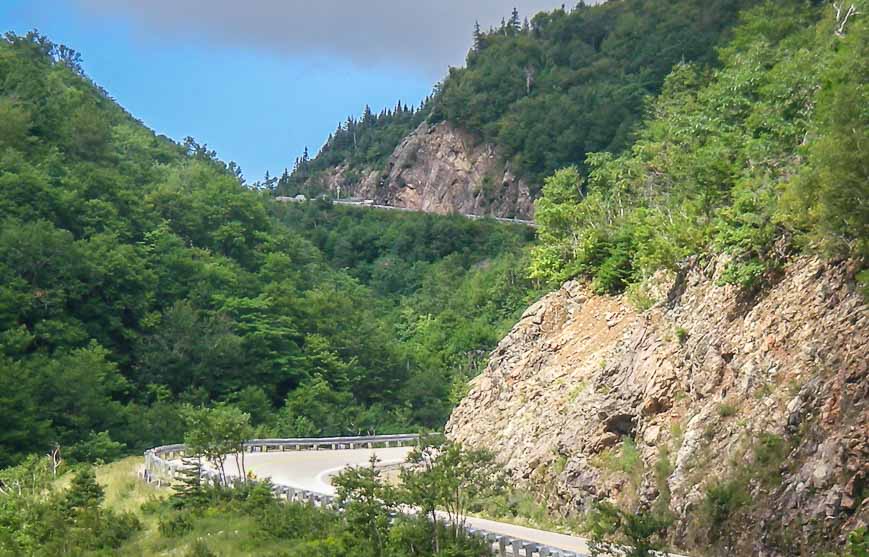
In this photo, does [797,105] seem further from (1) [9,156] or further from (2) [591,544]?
(1) [9,156]

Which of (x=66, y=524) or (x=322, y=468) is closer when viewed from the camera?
(x=66, y=524)

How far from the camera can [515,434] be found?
30.0 meters

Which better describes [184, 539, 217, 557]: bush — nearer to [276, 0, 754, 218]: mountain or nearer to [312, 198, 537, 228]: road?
[276, 0, 754, 218]: mountain

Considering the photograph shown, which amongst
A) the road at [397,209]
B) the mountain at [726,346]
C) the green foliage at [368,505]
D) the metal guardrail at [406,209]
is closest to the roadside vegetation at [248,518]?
the green foliage at [368,505]

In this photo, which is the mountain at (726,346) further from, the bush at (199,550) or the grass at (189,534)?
the bush at (199,550)

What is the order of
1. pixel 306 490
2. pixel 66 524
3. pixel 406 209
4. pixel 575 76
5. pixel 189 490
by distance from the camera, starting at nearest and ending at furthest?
pixel 66 524 < pixel 306 490 < pixel 189 490 < pixel 575 76 < pixel 406 209

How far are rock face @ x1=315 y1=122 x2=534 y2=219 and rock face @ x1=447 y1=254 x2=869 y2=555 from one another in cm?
7548

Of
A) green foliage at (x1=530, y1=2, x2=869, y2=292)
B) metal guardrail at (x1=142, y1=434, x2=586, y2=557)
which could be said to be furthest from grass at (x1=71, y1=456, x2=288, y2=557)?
green foliage at (x1=530, y1=2, x2=869, y2=292)

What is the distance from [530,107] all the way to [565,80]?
275 inches

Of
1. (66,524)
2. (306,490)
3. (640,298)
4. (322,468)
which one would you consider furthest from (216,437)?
(640,298)

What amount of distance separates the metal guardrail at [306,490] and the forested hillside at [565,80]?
4374 cm

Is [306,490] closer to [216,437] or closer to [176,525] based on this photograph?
[176,525]

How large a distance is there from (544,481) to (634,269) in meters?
8.15

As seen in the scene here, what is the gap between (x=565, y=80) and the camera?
11375 centimetres
